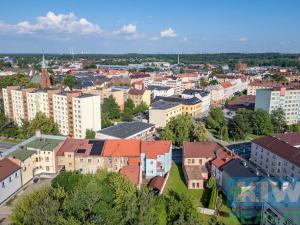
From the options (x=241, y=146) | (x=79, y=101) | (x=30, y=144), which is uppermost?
(x=79, y=101)

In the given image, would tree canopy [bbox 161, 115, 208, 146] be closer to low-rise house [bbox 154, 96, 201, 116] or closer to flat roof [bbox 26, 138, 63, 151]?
flat roof [bbox 26, 138, 63, 151]

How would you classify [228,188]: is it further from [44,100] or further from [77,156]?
[44,100]

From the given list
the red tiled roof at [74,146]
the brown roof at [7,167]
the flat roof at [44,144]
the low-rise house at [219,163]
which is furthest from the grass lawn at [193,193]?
the brown roof at [7,167]

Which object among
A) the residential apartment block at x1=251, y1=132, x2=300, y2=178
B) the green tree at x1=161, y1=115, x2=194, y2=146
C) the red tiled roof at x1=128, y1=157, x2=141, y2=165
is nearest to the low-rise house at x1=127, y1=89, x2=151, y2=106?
the green tree at x1=161, y1=115, x2=194, y2=146

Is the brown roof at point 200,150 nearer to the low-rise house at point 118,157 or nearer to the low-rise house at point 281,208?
the low-rise house at point 118,157

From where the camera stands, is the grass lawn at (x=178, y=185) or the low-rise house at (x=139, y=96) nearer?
the grass lawn at (x=178, y=185)

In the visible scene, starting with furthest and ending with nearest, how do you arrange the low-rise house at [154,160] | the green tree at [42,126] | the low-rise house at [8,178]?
the green tree at [42,126], the low-rise house at [154,160], the low-rise house at [8,178]

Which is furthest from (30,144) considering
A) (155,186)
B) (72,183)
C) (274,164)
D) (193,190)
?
(274,164)
